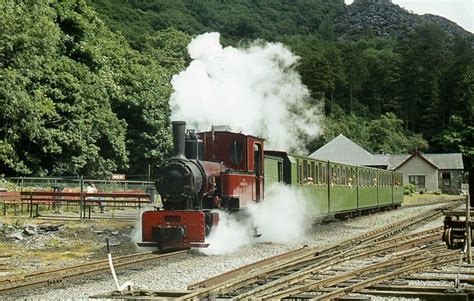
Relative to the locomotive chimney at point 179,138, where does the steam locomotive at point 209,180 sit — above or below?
below

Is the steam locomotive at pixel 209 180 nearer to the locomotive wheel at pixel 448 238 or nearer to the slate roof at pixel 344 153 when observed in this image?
the locomotive wheel at pixel 448 238

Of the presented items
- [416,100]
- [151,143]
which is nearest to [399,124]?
[416,100]

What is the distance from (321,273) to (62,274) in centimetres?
411

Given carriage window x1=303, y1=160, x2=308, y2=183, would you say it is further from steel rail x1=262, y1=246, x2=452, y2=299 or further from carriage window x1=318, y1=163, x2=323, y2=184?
steel rail x1=262, y1=246, x2=452, y2=299

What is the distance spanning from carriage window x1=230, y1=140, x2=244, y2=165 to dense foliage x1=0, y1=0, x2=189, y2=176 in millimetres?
13348

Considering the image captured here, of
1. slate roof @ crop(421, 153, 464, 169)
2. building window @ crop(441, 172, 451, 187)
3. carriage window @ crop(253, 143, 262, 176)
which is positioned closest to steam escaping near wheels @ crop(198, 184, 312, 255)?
carriage window @ crop(253, 143, 262, 176)

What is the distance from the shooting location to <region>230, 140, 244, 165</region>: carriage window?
14.6 meters

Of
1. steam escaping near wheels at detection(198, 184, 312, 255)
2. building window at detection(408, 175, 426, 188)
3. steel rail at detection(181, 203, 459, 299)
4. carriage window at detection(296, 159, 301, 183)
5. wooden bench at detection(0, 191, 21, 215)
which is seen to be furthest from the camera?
building window at detection(408, 175, 426, 188)

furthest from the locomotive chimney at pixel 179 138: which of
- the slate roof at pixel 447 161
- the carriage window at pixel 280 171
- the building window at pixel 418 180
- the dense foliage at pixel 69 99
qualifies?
the slate roof at pixel 447 161

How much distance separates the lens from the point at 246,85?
20969 mm

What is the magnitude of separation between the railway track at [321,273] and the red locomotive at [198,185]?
1.89 m

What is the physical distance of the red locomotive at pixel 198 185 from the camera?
12703mm

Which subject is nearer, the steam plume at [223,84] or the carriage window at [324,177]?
the steam plume at [223,84]

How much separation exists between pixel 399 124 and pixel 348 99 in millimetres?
14760
